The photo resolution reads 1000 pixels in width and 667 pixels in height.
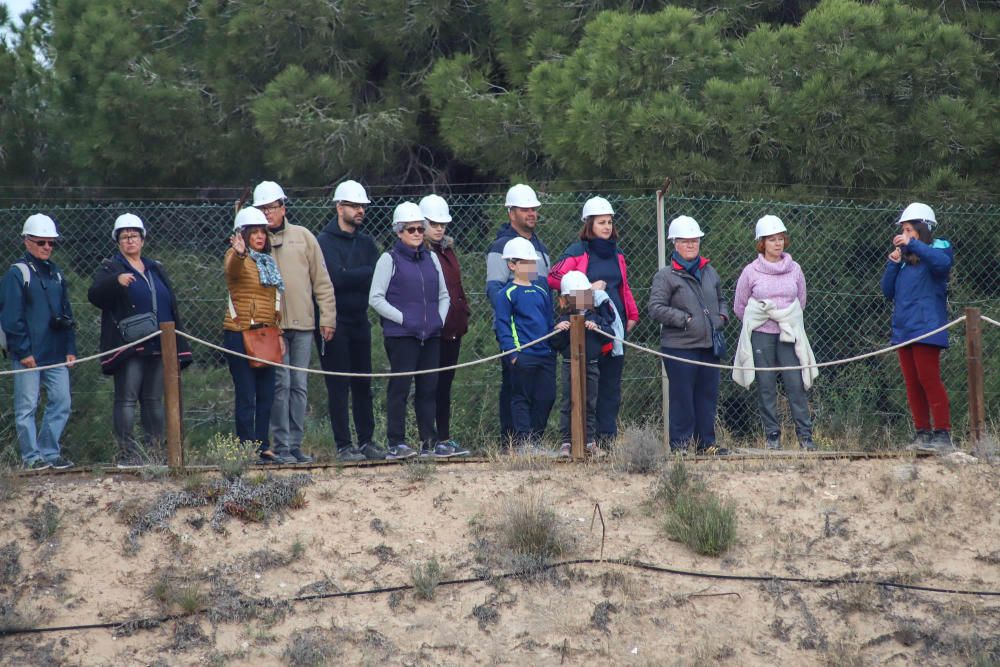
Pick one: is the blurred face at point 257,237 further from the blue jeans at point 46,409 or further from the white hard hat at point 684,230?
the white hard hat at point 684,230

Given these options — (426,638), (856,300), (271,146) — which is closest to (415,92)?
(271,146)

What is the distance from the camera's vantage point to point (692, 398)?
1106 cm

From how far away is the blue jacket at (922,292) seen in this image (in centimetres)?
1088

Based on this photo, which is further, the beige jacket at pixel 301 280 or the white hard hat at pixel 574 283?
the white hard hat at pixel 574 283

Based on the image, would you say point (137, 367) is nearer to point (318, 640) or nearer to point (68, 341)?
point (68, 341)

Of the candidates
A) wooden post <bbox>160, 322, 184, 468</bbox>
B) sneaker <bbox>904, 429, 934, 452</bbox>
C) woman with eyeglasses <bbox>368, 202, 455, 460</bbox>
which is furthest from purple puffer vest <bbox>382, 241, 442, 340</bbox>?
sneaker <bbox>904, 429, 934, 452</bbox>

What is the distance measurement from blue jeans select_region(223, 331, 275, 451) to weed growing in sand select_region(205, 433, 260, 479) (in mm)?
94

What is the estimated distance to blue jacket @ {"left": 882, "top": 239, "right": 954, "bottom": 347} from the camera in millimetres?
10883

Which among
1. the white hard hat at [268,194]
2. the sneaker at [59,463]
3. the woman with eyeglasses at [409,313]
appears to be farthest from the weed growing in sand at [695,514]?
the sneaker at [59,463]

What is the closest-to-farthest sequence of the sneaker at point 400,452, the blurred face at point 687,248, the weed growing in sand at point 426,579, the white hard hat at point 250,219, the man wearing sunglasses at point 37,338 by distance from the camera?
the weed growing in sand at point 426,579, the white hard hat at point 250,219, the man wearing sunglasses at point 37,338, the sneaker at point 400,452, the blurred face at point 687,248

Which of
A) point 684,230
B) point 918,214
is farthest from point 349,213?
point 918,214

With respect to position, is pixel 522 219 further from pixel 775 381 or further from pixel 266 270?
pixel 775 381

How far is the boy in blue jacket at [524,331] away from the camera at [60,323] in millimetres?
3130

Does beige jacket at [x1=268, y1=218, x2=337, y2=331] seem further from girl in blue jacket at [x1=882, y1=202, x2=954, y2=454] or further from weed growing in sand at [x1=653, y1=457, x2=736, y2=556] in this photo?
girl in blue jacket at [x1=882, y1=202, x2=954, y2=454]
